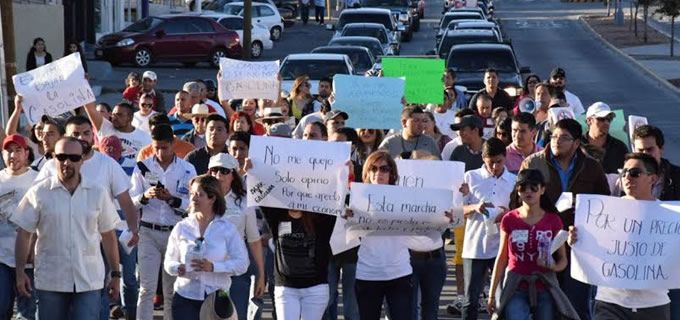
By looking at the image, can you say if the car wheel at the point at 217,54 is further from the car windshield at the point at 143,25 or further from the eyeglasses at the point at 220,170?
the eyeglasses at the point at 220,170

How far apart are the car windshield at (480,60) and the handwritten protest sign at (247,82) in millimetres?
9418

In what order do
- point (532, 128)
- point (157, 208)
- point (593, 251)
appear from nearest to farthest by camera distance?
point (593, 251)
point (157, 208)
point (532, 128)

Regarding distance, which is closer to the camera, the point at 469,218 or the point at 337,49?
the point at 469,218

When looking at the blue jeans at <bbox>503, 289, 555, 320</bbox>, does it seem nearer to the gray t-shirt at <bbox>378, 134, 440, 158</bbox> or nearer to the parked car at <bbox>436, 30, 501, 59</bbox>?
the gray t-shirt at <bbox>378, 134, 440, 158</bbox>

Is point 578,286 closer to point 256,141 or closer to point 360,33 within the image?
point 256,141

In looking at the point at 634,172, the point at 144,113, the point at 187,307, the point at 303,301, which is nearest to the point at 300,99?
the point at 144,113

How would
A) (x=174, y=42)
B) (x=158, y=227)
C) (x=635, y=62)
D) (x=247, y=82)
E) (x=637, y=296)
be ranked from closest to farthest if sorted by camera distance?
(x=637, y=296) → (x=158, y=227) → (x=247, y=82) → (x=174, y=42) → (x=635, y=62)

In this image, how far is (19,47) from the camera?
27953mm

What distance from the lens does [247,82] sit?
16.0m

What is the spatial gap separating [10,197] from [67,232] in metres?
1.26

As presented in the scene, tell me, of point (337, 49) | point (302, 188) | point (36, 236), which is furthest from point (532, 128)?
point (337, 49)

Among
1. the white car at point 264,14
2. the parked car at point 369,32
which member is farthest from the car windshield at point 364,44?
the white car at point 264,14

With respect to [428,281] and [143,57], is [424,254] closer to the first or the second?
[428,281]

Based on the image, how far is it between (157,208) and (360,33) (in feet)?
89.9
